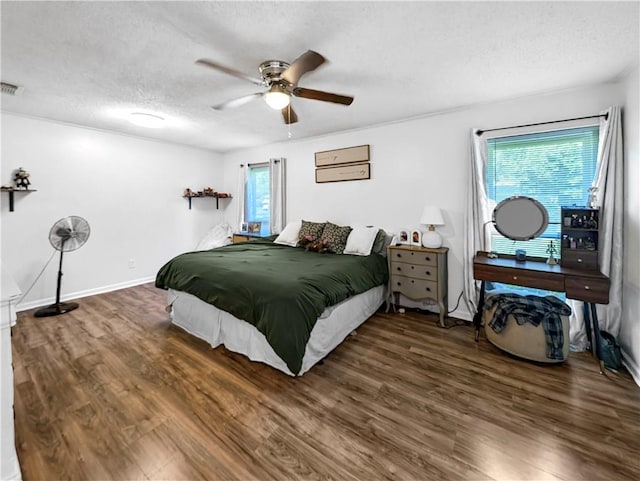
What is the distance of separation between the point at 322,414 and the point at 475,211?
2.48 metres

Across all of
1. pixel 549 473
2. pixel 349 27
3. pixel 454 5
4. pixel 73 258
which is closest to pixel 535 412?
pixel 549 473

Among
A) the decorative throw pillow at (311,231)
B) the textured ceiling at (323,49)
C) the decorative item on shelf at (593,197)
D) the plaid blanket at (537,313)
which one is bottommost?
the plaid blanket at (537,313)

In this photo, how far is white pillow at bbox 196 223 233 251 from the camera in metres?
5.11

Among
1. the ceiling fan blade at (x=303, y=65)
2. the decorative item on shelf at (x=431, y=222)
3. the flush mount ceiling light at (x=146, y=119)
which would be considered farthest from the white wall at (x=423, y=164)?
the flush mount ceiling light at (x=146, y=119)

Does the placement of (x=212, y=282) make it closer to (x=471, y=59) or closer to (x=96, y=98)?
(x=96, y=98)

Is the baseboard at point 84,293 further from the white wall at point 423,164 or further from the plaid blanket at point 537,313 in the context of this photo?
the plaid blanket at point 537,313

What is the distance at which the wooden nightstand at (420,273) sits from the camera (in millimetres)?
2912

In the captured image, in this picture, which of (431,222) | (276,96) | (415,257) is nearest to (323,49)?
(276,96)

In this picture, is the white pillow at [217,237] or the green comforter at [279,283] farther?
the white pillow at [217,237]

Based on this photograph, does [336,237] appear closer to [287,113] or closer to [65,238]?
[287,113]

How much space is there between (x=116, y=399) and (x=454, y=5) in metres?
3.14

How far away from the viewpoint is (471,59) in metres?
2.02

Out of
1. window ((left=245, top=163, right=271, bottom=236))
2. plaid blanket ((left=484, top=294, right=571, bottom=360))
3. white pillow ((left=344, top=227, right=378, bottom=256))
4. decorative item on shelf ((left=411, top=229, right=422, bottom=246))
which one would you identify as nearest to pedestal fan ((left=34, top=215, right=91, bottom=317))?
window ((left=245, top=163, right=271, bottom=236))

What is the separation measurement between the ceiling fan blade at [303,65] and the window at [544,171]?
2.16 meters
